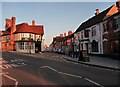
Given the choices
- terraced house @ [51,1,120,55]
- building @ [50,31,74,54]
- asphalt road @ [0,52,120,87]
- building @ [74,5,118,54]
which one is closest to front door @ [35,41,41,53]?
building @ [50,31,74,54]

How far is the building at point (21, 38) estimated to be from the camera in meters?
60.3

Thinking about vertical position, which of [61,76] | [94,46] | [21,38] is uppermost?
[21,38]

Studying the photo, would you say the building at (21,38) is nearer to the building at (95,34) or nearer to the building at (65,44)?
the building at (65,44)

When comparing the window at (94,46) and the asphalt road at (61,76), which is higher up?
the window at (94,46)

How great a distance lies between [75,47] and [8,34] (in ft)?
87.7

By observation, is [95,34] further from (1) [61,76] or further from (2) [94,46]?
(1) [61,76]

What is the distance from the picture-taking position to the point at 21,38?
61281 millimetres

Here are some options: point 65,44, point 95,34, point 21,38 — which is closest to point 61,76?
point 95,34

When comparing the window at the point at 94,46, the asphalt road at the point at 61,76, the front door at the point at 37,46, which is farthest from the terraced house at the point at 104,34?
the front door at the point at 37,46

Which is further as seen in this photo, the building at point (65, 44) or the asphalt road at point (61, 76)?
the building at point (65, 44)

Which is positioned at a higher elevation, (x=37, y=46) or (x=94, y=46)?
(x=37, y=46)

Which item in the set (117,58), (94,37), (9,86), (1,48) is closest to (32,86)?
(9,86)

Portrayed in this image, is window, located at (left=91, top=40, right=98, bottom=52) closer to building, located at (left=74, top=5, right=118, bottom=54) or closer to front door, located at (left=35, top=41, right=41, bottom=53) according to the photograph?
building, located at (left=74, top=5, right=118, bottom=54)

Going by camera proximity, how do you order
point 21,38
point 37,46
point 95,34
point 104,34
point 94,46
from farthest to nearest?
point 37,46, point 21,38, point 94,46, point 95,34, point 104,34
